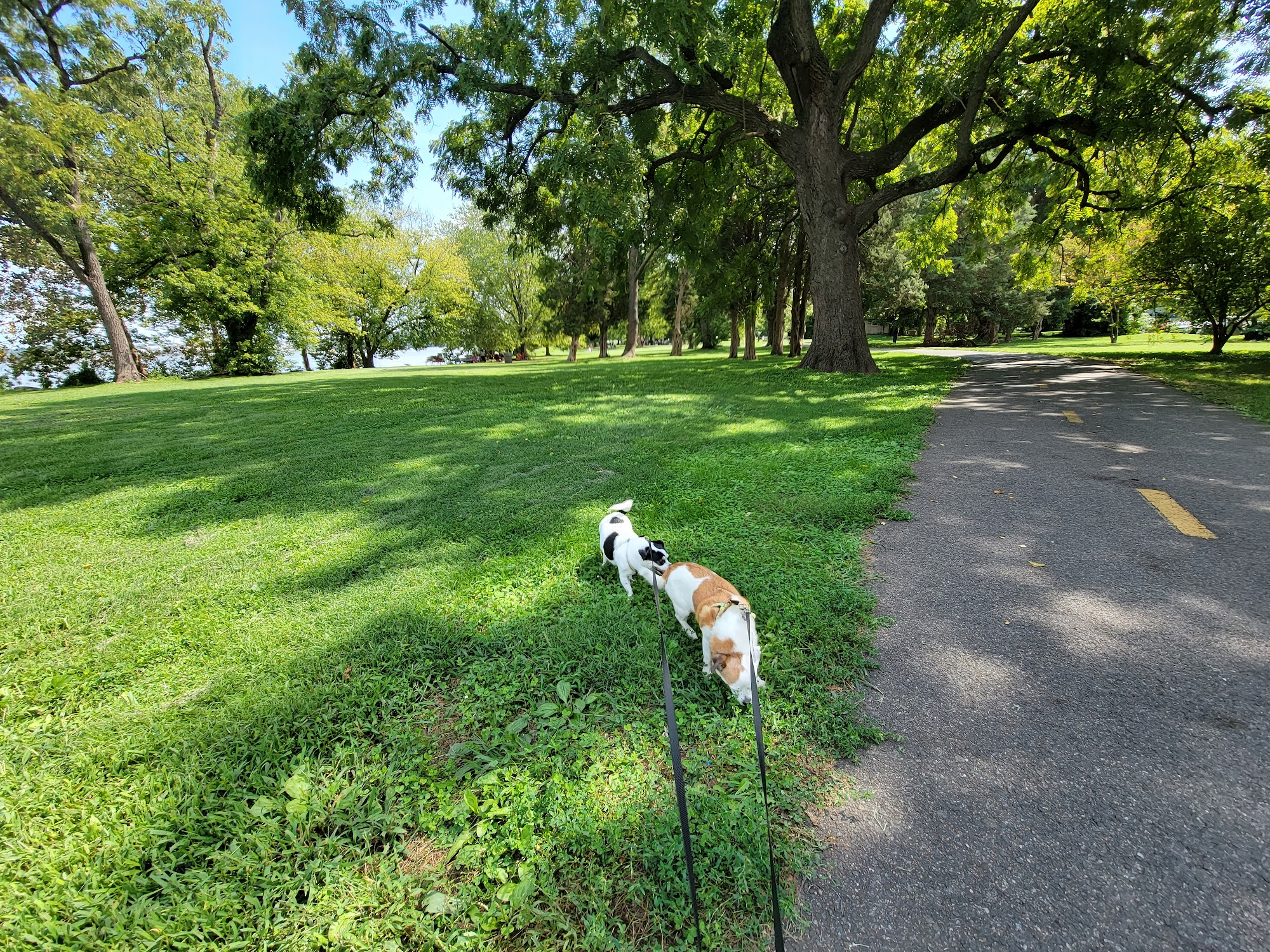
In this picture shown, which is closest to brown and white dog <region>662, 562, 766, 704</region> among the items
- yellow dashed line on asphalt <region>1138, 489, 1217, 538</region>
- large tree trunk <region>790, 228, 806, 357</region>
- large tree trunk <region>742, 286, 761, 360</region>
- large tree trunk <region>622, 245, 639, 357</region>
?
yellow dashed line on asphalt <region>1138, 489, 1217, 538</region>

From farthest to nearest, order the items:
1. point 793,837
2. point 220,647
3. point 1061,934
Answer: point 220,647
point 793,837
point 1061,934

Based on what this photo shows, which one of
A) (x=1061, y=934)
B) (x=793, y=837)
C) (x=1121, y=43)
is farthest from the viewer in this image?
(x=1121, y=43)

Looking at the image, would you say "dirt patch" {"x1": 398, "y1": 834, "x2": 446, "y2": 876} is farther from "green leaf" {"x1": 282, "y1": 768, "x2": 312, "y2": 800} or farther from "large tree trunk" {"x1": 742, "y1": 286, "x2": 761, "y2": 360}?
"large tree trunk" {"x1": 742, "y1": 286, "x2": 761, "y2": 360}

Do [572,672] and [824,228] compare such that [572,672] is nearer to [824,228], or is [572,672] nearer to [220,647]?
[220,647]

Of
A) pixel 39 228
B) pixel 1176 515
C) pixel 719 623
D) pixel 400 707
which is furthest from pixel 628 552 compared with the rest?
pixel 39 228

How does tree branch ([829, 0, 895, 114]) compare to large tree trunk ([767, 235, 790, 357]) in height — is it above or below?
above

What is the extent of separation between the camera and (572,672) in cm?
236

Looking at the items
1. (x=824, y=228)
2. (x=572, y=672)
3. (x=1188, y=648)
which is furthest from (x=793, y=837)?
(x=824, y=228)

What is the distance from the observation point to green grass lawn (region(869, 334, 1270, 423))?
29.8ft

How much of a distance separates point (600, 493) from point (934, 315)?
38.5 m

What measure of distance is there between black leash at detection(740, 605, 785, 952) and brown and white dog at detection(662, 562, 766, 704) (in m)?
Result: 0.02

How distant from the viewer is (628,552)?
301cm

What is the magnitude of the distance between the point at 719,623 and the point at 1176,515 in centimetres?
428

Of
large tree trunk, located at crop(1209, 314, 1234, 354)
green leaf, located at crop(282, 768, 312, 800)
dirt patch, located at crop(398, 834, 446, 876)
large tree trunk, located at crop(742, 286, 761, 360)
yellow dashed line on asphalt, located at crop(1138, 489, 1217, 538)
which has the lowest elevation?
dirt patch, located at crop(398, 834, 446, 876)
